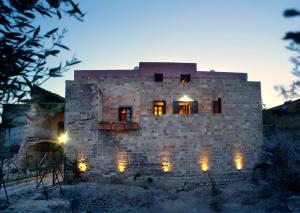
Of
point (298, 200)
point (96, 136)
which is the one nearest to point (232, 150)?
point (298, 200)

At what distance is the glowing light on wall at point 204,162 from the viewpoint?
1675 cm

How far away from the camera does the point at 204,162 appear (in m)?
16.8

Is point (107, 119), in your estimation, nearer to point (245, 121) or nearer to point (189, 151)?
point (189, 151)

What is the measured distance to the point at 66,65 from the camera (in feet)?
13.3

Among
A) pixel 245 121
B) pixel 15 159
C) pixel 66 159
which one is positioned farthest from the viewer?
pixel 15 159

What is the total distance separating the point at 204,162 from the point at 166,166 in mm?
2156

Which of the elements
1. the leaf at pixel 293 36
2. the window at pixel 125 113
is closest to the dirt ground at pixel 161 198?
the window at pixel 125 113

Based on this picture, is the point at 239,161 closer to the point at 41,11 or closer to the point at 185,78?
the point at 185,78

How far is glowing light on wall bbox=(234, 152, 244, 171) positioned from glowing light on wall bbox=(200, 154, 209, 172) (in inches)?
66.5

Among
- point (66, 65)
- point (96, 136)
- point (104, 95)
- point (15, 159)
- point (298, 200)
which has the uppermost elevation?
point (104, 95)

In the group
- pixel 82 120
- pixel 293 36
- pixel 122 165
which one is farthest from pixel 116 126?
pixel 293 36

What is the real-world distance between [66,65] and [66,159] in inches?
528

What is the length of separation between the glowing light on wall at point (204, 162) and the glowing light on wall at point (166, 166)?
1799 millimetres

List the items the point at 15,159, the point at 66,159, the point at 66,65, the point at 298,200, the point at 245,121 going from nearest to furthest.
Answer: the point at 66,65, the point at 298,200, the point at 66,159, the point at 245,121, the point at 15,159
